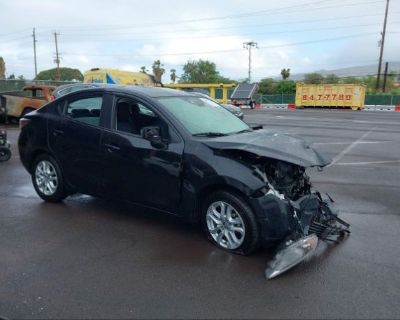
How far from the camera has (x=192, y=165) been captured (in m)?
4.61

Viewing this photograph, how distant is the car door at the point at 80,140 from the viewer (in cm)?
547

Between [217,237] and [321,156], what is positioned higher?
[321,156]

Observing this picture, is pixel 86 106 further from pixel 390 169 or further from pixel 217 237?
pixel 390 169

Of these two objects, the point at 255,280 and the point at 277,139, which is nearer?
the point at 255,280

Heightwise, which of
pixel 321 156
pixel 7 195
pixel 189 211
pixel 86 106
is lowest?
pixel 7 195

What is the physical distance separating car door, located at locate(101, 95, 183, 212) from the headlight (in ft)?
4.23

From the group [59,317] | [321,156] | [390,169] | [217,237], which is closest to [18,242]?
[59,317]

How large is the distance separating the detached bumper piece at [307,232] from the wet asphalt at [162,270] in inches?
5.0

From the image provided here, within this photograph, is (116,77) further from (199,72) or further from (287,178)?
(199,72)

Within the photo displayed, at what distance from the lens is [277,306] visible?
3.51 m

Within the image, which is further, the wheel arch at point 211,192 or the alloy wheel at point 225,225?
the alloy wheel at point 225,225

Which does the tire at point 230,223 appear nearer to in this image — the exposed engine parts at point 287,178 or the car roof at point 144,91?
the exposed engine parts at point 287,178

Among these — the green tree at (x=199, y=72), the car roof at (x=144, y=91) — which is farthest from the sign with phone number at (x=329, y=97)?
the green tree at (x=199, y=72)

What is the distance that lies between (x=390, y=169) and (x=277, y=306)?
264 inches
